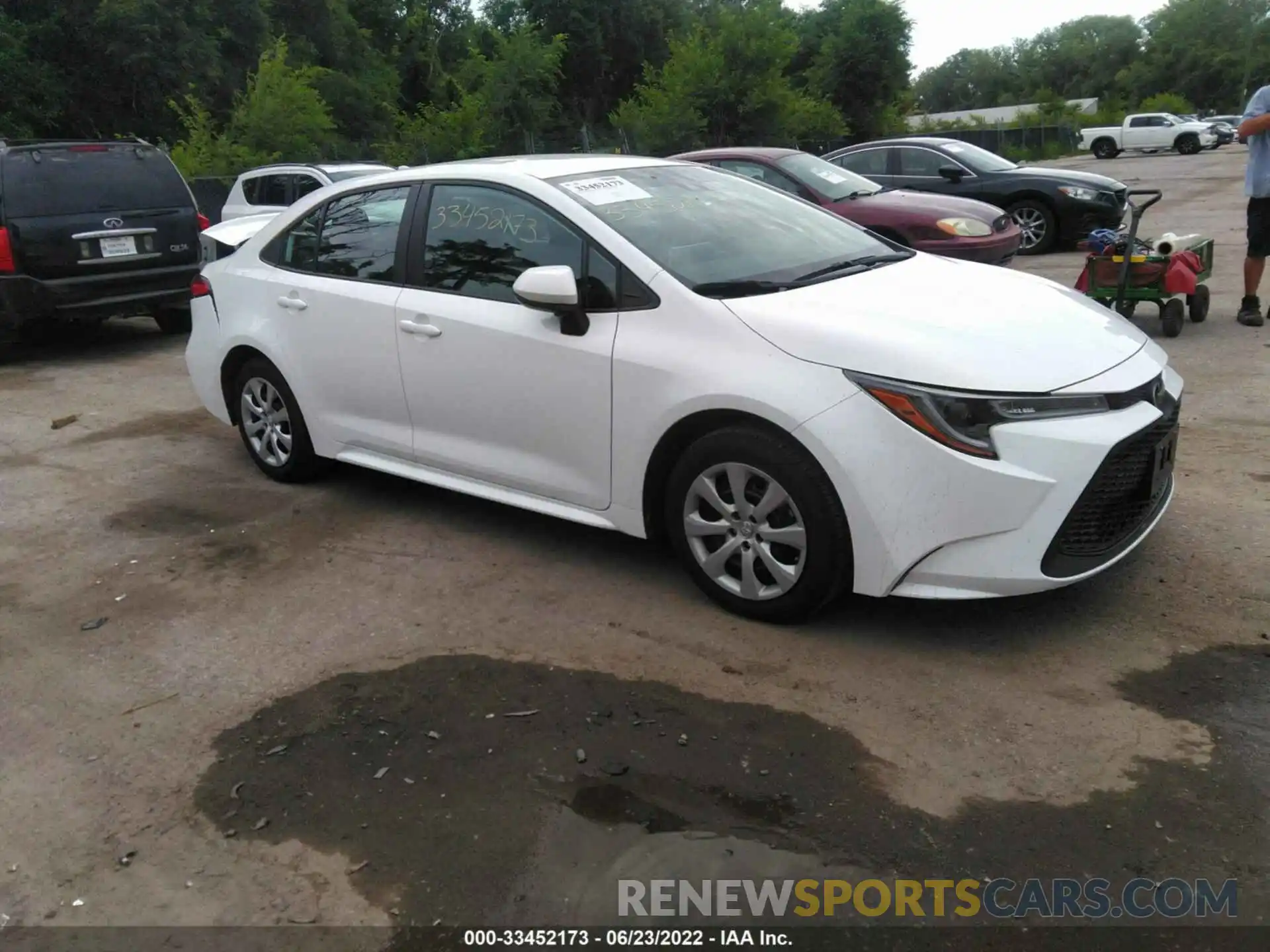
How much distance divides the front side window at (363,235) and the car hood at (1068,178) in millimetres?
10087

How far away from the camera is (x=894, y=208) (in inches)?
415

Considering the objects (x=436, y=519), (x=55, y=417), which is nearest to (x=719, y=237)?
(x=436, y=519)

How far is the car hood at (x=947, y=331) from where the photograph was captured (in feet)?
11.9

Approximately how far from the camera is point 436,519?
17.5 feet

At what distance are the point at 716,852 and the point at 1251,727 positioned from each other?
1.65 metres

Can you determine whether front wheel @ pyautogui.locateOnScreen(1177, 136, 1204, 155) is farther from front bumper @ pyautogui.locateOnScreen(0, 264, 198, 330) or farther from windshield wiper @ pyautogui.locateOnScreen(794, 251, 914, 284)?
windshield wiper @ pyautogui.locateOnScreen(794, 251, 914, 284)

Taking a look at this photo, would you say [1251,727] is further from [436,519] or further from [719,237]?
[436,519]

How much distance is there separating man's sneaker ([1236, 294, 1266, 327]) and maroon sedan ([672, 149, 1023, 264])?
229 centimetres

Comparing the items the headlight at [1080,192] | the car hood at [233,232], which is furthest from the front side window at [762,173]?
the car hood at [233,232]

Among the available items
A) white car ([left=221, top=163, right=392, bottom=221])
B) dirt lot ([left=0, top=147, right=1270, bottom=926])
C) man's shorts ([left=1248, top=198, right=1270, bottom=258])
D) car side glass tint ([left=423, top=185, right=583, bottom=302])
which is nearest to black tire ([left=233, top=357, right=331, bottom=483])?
dirt lot ([left=0, top=147, right=1270, bottom=926])

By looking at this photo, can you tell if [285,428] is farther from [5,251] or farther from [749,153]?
[749,153]

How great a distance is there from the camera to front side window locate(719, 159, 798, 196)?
35.3 ft

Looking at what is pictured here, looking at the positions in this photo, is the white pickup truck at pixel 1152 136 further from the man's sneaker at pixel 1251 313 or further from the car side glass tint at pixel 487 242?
the car side glass tint at pixel 487 242

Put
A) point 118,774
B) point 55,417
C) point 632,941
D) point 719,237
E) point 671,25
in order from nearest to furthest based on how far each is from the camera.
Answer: point 632,941 < point 118,774 < point 719,237 < point 55,417 < point 671,25
